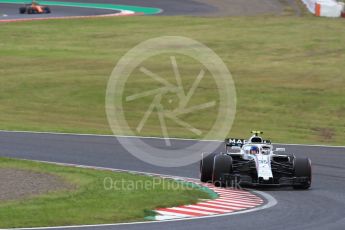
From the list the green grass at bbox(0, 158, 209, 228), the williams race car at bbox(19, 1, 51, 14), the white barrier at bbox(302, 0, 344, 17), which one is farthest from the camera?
the williams race car at bbox(19, 1, 51, 14)

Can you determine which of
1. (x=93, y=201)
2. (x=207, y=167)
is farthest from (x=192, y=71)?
(x=93, y=201)

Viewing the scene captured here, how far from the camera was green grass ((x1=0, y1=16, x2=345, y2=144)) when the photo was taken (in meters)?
35.7

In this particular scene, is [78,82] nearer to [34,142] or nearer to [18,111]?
[18,111]

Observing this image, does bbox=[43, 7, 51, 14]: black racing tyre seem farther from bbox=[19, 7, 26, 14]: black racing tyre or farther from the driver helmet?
the driver helmet

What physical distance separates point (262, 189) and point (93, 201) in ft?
16.4

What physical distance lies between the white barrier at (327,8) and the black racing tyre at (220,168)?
40.7 m

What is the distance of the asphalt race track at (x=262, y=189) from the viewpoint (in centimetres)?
1662

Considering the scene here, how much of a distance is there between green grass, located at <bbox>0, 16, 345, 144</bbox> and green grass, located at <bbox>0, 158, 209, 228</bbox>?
34.7ft

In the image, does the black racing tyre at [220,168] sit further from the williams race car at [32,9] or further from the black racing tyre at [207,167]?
the williams race car at [32,9]

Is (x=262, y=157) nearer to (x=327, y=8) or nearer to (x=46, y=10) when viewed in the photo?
(x=327, y=8)

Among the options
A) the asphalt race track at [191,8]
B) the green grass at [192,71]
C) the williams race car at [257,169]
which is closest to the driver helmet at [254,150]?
the williams race car at [257,169]

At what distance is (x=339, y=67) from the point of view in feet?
149

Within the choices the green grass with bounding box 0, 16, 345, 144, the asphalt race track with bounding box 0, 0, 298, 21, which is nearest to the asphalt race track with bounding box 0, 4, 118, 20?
the asphalt race track with bounding box 0, 0, 298, 21

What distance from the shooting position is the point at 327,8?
2451 inches
